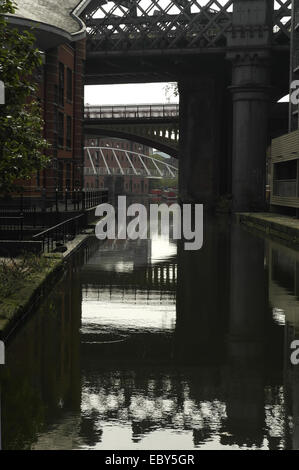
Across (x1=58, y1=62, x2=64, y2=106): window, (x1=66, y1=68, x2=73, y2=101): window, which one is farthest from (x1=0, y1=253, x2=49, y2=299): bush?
(x1=66, y1=68, x2=73, y2=101): window

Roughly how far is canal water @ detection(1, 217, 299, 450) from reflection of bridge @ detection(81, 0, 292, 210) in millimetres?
37553

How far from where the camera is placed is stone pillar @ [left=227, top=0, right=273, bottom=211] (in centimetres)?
5419

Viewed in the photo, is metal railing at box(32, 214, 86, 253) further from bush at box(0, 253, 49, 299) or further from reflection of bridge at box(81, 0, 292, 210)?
reflection of bridge at box(81, 0, 292, 210)

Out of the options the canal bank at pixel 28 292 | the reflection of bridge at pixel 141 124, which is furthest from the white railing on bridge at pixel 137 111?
the canal bank at pixel 28 292

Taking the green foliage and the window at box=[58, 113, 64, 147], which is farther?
the green foliage

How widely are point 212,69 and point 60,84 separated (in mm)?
16563

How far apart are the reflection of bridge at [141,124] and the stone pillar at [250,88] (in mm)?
44781

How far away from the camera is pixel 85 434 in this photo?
22.1 ft

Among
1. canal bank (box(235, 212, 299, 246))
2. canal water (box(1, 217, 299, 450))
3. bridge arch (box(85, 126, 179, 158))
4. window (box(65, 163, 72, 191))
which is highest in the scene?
bridge arch (box(85, 126, 179, 158))

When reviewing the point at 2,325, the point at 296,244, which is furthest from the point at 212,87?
the point at 2,325

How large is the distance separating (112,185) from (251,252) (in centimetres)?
14354

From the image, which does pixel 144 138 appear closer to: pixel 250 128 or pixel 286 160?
pixel 250 128

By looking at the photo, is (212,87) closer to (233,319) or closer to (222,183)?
(222,183)

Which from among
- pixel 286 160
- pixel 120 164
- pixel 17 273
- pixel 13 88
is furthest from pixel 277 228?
pixel 120 164
